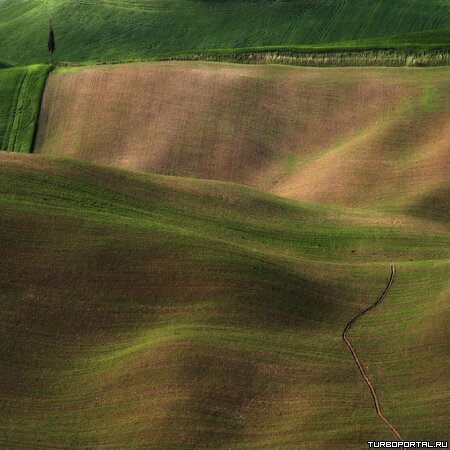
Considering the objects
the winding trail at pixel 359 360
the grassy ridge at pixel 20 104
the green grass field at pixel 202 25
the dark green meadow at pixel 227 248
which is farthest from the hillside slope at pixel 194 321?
the green grass field at pixel 202 25

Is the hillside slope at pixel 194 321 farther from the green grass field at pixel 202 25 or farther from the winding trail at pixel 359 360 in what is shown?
the green grass field at pixel 202 25

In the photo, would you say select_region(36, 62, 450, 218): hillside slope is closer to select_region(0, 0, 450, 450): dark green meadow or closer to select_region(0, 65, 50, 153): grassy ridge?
select_region(0, 0, 450, 450): dark green meadow

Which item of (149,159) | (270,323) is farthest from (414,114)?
(270,323)

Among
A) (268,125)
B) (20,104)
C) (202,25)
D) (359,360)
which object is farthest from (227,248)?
(202,25)

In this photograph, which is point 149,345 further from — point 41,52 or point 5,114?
point 41,52

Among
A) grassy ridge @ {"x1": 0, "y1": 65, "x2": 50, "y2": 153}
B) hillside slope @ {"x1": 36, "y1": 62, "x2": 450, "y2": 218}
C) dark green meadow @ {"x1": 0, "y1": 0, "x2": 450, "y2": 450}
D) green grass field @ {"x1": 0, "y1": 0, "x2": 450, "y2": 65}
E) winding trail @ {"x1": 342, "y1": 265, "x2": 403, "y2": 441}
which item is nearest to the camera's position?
winding trail @ {"x1": 342, "y1": 265, "x2": 403, "y2": 441}

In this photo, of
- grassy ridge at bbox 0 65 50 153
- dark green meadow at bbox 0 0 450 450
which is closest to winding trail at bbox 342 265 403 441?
dark green meadow at bbox 0 0 450 450
